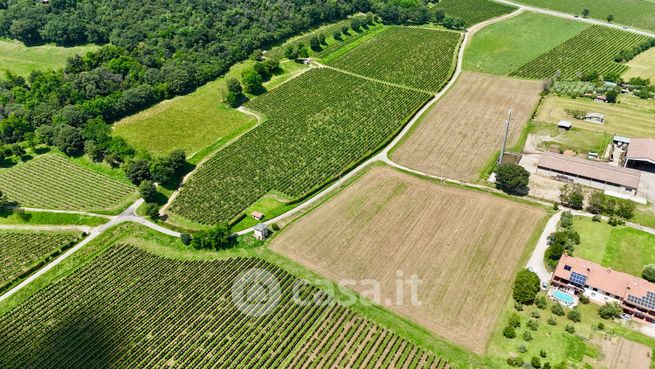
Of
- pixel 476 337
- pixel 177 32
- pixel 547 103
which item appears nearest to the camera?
pixel 476 337

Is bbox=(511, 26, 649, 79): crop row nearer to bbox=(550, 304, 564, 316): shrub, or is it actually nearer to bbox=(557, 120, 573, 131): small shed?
bbox=(557, 120, 573, 131): small shed

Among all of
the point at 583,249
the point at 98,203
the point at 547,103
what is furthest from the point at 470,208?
the point at 98,203

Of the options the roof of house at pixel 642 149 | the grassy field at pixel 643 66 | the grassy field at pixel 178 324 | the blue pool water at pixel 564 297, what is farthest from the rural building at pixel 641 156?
the grassy field at pixel 178 324

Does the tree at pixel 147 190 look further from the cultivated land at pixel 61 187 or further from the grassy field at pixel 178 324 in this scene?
the grassy field at pixel 178 324

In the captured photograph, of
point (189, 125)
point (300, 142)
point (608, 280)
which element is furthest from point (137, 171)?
point (608, 280)

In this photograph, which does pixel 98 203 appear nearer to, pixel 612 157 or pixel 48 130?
pixel 48 130

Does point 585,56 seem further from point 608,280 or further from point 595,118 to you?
point 608,280
